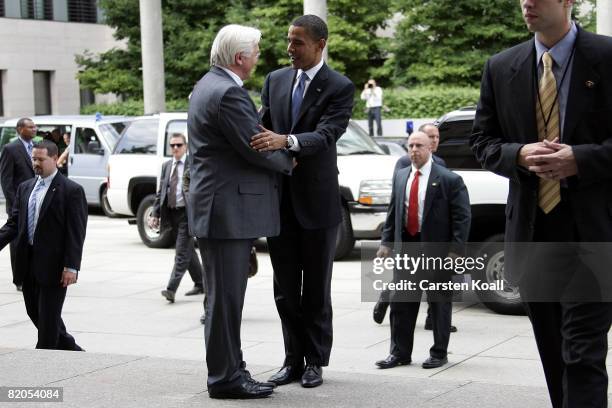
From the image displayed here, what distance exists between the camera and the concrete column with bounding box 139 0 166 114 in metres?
34.6

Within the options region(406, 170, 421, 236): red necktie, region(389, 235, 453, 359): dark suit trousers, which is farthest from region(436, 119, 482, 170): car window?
region(389, 235, 453, 359): dark suit trousers

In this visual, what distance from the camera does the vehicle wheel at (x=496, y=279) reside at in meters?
10.9

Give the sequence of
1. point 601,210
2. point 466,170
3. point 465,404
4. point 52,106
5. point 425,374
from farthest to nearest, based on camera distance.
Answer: point 52,106 < point 466,170 < point 425,374 < point 465,404 < point 601,210

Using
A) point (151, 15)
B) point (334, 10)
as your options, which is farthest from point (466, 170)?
point (334, 10)

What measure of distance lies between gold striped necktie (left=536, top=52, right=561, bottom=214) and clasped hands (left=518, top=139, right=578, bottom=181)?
0.12m

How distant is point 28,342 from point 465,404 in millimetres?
5307

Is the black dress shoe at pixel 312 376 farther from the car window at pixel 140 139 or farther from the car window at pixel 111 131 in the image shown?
the car window at pixel 111 131

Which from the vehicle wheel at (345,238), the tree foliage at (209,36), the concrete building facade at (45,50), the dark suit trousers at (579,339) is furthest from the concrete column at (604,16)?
the concrete building facade at (45,50)

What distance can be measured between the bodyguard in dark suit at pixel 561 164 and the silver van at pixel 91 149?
17.7 m

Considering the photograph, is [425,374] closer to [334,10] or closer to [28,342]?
[28,342]

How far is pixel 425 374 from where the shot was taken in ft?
26.6

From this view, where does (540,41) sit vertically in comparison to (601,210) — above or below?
above

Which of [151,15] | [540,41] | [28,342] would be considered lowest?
[28,342]

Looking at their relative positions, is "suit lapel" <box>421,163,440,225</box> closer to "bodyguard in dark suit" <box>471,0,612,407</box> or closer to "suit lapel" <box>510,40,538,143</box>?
"bodyguard in dark suit" <box>471,0,612,407</box>
